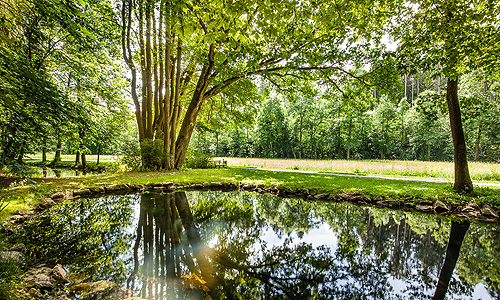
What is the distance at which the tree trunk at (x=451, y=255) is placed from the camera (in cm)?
291

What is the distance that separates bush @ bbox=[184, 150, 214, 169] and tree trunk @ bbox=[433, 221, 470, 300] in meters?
16.0

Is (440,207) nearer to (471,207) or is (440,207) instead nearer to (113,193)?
(471,207)

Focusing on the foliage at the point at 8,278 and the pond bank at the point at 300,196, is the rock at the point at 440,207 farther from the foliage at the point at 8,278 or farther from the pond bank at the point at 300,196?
the foliage at the point at 8,278

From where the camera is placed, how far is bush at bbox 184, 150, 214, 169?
58.7 feet

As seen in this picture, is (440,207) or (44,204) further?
(440,207)

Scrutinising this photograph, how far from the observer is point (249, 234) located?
4.77 meters

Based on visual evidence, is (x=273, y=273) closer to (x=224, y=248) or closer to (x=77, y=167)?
(x=224, y=248)

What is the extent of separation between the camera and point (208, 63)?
10.1 m

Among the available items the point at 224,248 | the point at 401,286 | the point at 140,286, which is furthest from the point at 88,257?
the point at 401,286

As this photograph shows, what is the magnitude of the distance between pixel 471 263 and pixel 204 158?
17.0m

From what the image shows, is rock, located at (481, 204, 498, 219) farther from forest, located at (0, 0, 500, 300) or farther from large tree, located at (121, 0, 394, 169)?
large tree, located at (121, 0, 394, 169)

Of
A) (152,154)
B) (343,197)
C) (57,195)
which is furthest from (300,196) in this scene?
(152,154)

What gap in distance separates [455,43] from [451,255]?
548 cm

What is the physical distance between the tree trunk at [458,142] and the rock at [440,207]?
5.78 ft
